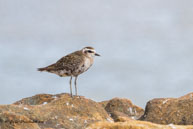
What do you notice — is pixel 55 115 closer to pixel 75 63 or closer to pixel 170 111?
pixel 75 63

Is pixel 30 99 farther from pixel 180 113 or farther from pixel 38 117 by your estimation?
pixel 180 113

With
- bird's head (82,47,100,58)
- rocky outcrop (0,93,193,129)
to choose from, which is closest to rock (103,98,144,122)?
rocky outcrop (0,93,193,129)

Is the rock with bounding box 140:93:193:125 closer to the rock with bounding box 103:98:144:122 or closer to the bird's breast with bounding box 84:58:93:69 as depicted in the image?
the rock with bounding box 103:98:144:122

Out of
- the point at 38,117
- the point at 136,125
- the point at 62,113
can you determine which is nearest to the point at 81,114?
the point at 62,113

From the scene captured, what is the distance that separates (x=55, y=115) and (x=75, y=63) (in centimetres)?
281

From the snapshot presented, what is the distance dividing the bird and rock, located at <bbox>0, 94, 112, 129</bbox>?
1192mm

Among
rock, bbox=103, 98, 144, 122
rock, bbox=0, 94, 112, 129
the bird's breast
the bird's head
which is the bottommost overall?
rock, bbox=0, 94, 112, 129

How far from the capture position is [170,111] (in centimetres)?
1731

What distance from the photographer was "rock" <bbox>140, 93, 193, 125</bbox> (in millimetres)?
16875

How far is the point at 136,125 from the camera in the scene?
27.9 feet

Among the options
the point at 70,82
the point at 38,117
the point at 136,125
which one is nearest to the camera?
the point at 136,125

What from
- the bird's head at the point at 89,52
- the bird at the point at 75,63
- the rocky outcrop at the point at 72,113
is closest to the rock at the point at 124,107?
the rocky outcrop at the point at 72,113

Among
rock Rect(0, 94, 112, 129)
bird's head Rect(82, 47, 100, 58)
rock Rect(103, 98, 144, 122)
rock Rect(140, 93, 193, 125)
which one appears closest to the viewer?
rock Rect(0, 94, 112, 129)

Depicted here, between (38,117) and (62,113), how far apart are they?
1.10 m
